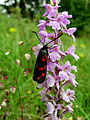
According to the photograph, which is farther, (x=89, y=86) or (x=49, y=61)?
(x=89, y=86)

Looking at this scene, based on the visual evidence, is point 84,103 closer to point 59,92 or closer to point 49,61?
point 59,92

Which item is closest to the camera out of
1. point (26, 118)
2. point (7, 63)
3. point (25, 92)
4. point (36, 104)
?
point (26, 118)

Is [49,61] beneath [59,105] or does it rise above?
above

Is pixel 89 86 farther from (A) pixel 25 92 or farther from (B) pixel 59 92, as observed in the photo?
(B) pixel 59 92

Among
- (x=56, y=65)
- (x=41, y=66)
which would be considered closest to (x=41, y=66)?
(x=41, y=66)

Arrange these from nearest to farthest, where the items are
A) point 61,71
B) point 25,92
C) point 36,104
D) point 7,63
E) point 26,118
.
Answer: point 61,71 → point 26,118 → point 36,104 → point 25,92 → point 7,63

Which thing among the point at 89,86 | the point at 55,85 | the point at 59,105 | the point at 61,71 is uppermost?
the point at 61,71

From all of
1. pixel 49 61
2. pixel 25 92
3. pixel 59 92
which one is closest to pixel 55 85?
pixel 59 92

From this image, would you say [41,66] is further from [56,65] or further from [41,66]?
[56,65]

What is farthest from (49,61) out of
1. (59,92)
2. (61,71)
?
(59,92)
